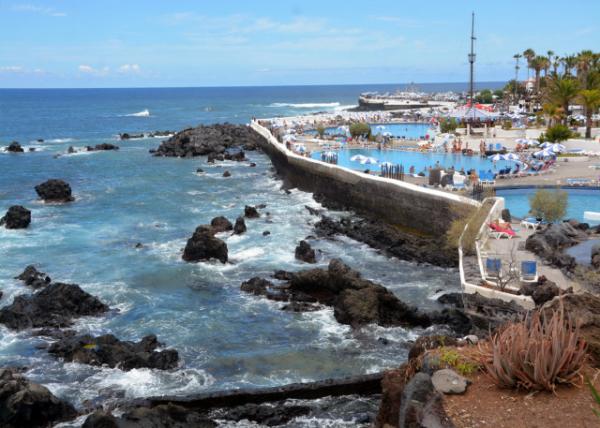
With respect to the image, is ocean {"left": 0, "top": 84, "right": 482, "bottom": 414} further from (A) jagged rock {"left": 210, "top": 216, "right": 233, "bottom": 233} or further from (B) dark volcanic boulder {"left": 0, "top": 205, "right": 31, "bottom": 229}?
(A) jagged rock {"left": 210, "top": 216, "right": 233, "bottom": 233}

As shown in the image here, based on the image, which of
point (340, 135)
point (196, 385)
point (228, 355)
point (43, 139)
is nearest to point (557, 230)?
point (228, 355)

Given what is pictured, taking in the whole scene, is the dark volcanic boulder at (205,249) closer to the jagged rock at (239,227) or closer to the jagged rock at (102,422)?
the jagged rock at (239,227)

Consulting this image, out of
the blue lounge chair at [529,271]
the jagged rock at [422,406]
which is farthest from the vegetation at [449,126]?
the jagged rock at [422,406]

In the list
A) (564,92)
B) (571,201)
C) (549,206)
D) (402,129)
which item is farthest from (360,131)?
(549,206)

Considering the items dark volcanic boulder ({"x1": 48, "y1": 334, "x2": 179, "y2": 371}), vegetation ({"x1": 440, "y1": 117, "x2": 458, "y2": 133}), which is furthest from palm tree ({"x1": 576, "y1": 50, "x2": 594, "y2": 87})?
dark volcanic boulder ({"x1": 48, "y1": 334, "x2": 179, "y2": 371})

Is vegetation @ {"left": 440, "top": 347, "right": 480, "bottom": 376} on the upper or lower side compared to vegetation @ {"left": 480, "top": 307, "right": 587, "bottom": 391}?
lower

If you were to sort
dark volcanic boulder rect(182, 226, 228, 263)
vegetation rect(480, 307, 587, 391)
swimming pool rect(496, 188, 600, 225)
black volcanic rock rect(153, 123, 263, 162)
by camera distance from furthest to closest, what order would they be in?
black volcanic rock rect(153, 123, 263, 162)
swimming pool rect(496, 188, 600, 225)
dark volcanic boulder rect(182, 226, 228, 263)
vegetation rect(480, 307, 587, 391)

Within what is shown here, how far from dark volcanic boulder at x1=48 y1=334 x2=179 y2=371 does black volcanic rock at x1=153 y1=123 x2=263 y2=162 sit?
139 feet

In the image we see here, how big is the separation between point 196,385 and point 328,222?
1674 cm

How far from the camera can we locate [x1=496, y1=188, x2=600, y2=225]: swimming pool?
93.8 feet

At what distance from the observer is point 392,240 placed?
2770 cm

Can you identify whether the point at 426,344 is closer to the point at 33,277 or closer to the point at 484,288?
the point at 484,288

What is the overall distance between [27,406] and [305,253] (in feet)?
46.5

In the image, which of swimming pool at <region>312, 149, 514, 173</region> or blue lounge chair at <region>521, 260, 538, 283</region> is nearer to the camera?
blue lounge chair at <region>521, 260, 538, 283</region>
